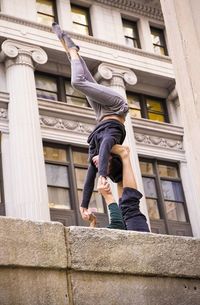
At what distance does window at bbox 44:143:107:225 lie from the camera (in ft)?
77.1

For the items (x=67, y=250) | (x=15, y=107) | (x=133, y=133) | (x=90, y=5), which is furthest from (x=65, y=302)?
(x=90, y=5)

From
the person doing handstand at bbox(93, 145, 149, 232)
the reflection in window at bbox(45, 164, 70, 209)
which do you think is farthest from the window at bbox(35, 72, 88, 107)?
the person doing handstand at bbox(93, 145, 149, 232)

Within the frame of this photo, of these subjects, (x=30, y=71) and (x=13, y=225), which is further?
(x=30, y=71)

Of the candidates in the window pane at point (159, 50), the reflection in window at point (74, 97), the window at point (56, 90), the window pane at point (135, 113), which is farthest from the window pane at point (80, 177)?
the window pane at point (159, 50)

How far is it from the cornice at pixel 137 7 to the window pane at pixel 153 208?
9246mm

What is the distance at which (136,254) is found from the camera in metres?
6.28

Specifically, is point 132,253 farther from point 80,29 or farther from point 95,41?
point 80,29

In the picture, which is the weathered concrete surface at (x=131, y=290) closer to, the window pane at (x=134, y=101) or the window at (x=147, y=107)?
the window at (x=147, y=107)

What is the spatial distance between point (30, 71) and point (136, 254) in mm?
19411

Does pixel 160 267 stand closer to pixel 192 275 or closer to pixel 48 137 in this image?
pixel 192 275

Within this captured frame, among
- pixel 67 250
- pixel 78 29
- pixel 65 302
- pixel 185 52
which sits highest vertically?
pixel 78 29

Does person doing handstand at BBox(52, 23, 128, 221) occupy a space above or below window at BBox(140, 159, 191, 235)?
below

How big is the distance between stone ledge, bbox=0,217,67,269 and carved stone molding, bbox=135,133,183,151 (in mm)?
21992

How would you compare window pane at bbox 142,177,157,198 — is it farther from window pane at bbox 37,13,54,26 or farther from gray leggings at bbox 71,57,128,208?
gray leggings at bbox 71,57,128,208
